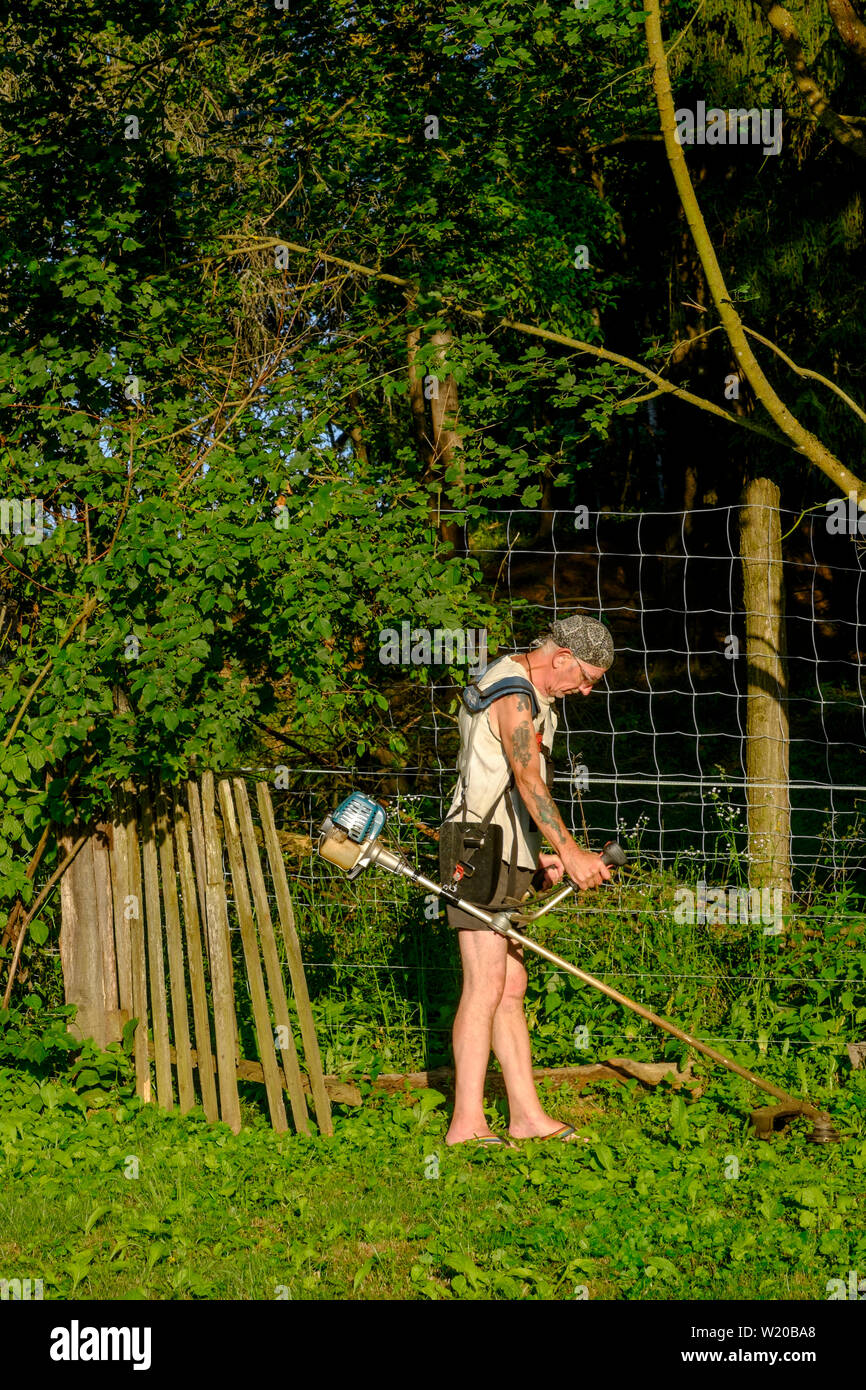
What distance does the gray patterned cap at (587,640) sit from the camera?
5012mm

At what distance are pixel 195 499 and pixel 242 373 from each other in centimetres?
129

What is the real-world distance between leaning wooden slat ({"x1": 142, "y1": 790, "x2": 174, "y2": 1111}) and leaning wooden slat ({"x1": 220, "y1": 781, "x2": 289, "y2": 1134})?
37 centimetres

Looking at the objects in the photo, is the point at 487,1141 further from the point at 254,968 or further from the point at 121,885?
the point at 121,885

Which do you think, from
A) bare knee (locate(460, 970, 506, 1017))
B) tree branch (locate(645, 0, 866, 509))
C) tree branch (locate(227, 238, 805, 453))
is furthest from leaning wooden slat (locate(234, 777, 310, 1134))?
tree branch (locate(645, 0, 866, 509))

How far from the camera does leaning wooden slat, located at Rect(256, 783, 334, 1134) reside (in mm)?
5191

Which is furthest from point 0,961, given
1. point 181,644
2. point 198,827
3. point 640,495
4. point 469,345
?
point 640,495

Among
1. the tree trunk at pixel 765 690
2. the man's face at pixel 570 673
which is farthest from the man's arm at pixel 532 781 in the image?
the tree trunk at pixel 765 690

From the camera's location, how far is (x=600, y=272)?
11.3 m

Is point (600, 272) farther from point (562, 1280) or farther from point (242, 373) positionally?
point (562, 1280)

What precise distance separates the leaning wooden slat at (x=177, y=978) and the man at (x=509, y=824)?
1083mm

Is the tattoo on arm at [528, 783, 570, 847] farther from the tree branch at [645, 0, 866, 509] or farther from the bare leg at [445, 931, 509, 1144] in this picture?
the tree branch at [645, 0, 866, 509]

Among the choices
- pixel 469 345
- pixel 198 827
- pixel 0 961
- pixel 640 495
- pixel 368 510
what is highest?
pixel 640 495

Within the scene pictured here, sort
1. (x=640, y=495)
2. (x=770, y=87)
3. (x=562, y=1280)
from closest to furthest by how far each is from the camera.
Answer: (x=562, y=1280), (x=770, y=87), (x=640, y=495)

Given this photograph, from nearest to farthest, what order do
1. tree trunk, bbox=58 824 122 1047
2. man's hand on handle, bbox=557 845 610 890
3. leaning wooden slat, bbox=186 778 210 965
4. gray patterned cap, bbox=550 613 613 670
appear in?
man's hand on handle, bbox=557 845 610 890
gray patterned cap, bbox=550 613 613 670
leaning wooden slat, bbox=186 778 210 965
tree trunk, bbox=58 824 122 1047
